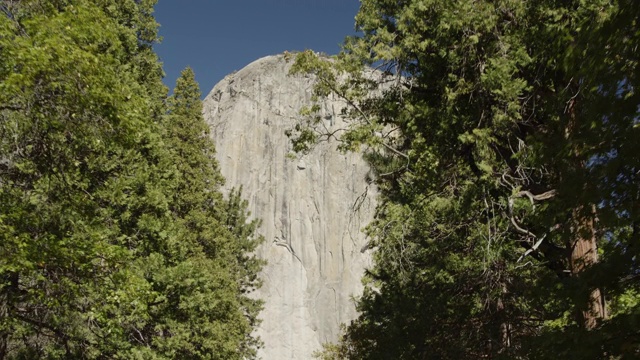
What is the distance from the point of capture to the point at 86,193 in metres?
9.52

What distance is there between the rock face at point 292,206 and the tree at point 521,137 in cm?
4466

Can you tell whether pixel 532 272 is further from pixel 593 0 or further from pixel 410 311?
pixel 593 0

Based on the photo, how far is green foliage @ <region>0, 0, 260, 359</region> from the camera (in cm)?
687

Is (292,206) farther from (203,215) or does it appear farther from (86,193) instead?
(86,193)

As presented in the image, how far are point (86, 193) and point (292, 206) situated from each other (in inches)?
1897

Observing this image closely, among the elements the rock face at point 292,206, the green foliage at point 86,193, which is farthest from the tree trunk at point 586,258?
the rock face at point 292,206

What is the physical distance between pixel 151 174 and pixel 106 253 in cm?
461

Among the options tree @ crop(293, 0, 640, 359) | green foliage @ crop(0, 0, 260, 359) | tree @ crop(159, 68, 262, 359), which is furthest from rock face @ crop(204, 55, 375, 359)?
tree @ crop(293, 0, 640, 359)

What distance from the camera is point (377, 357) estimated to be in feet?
52.5

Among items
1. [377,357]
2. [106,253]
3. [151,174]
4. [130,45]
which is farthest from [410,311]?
[130,45]

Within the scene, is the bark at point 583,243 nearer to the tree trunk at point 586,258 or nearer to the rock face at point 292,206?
the tree trunk at point 586,258

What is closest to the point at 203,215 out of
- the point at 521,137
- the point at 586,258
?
the point at 521,137

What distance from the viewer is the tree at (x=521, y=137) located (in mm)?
3938

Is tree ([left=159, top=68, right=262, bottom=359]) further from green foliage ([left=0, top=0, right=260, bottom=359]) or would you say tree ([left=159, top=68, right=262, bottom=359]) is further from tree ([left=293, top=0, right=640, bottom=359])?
tree ([left=293, top=0, right=640, bottom=359])
